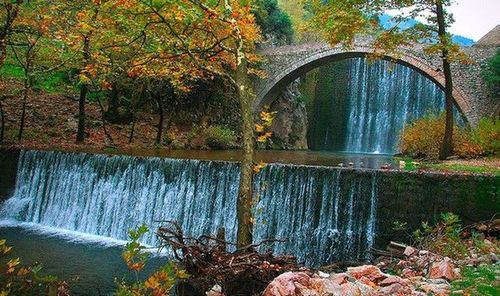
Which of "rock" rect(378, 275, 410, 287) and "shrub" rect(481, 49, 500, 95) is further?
"shrub" rect(481, 49, 500, 95)

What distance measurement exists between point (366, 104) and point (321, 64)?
565 centimetres

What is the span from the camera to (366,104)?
2489 cm

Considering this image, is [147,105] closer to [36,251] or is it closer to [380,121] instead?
[36,251]

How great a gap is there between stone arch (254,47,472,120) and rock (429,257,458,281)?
1304 cm

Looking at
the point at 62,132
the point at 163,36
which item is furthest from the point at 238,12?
the point at 62,132

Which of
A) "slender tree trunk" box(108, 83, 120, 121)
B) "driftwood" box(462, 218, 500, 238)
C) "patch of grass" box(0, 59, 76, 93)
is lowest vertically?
"driftwood" box(462, 218, 500, 238)

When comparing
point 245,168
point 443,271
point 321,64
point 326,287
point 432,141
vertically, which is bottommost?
point 326,287

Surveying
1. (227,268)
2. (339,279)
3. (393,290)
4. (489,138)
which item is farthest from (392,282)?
(489,138)

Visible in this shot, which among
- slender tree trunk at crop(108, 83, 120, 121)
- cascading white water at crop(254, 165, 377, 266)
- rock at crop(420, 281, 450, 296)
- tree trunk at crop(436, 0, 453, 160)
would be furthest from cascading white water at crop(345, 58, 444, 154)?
rock at crop(420, 281, 450, 296)

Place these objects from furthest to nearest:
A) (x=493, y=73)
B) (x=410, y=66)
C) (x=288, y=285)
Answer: (x=410, y=66), (x=493, y=73), (x=288, y=285)

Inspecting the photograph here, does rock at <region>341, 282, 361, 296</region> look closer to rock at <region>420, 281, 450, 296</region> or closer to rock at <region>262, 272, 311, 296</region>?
rock at <region>262, 272, 311, 296</region>

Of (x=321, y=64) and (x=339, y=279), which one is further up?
(x=321, y=64)

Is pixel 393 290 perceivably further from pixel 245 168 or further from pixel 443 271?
pixel 245 168

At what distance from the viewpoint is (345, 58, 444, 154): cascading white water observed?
22523 millimetres
